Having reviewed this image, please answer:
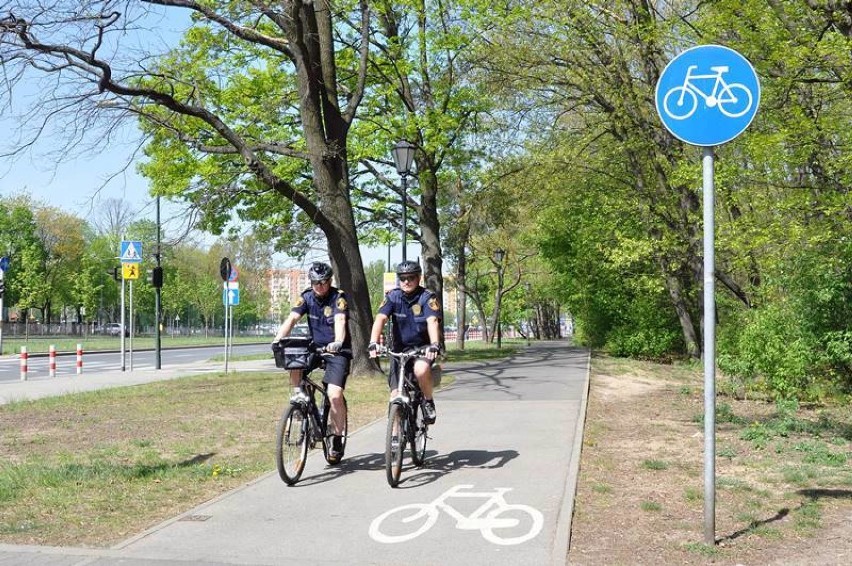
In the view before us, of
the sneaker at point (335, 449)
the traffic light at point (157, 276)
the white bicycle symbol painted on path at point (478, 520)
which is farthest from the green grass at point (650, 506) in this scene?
the traffic light at point (157, 276)

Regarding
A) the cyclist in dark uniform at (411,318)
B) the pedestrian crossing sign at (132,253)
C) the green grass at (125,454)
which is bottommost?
the green grass at (125,454)

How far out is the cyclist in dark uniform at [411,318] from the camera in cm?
753

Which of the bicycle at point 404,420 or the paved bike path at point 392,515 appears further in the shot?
the bicycle at point 404,420

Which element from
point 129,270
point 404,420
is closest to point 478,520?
point 404,420

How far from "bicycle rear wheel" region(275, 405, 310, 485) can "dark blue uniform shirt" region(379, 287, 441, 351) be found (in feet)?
3.56

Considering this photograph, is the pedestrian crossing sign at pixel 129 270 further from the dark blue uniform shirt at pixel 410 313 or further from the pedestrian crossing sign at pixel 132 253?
the dark blue uniform shirt at pixel 410 313

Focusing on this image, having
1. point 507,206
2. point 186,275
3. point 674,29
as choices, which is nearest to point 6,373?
point 507,206

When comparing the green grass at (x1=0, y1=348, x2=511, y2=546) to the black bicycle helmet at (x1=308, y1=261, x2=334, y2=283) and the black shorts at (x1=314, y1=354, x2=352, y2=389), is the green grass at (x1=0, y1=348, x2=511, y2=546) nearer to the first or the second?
the black shorts at (x1=314, y1=354, x2=352, y2=389)

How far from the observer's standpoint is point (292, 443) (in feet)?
23.7

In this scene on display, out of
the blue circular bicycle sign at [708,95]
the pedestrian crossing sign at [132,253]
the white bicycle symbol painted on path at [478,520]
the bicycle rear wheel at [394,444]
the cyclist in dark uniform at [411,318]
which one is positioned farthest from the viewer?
the pedestrian crossing sign at [132,253]

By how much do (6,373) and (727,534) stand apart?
22.7m

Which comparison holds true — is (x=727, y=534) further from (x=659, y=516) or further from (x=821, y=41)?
(x=821, y=41)

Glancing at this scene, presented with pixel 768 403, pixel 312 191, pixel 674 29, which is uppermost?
pixel 674 29

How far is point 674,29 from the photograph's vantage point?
58.2ft
